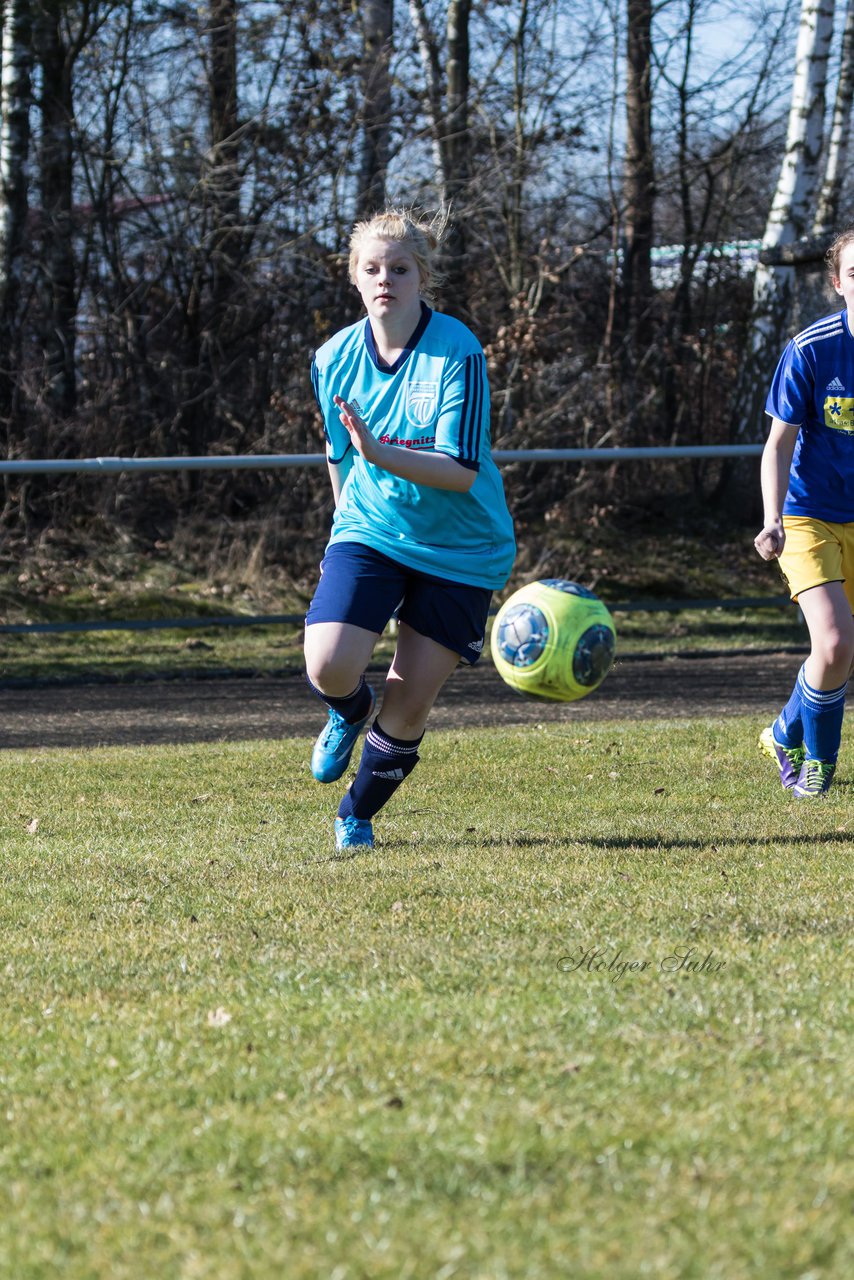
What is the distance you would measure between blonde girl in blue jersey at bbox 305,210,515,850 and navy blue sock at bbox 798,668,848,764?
1532 millimetres

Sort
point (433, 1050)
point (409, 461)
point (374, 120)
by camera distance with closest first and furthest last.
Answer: point (433, 1050)
point (409, 461)
point (374, 120)

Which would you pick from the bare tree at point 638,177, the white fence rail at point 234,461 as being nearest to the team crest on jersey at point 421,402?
the white fence rail at point 234,461

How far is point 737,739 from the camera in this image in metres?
7.49

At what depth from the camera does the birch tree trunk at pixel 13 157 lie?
591 inches

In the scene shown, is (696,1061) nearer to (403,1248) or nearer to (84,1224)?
(403,1248)

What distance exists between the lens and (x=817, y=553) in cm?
575

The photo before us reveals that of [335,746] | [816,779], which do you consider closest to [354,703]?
[335,746]

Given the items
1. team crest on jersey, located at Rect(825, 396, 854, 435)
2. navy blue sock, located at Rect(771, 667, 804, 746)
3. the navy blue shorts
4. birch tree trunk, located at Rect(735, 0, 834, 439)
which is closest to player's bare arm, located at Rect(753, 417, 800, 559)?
team crest on jersey, located at Rect(825, 396, 854, 435)

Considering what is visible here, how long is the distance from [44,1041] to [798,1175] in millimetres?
1631

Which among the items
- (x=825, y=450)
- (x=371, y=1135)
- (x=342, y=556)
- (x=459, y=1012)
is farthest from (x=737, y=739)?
(x=371, y=1135)

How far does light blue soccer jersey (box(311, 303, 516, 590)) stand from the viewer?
4.88 metres

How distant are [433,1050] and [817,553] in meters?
3.41

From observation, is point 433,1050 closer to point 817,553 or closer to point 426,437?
point 426,437

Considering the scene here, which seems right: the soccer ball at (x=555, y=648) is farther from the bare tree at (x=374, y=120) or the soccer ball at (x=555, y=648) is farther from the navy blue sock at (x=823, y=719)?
the bare tree at (x=374, y=120)
